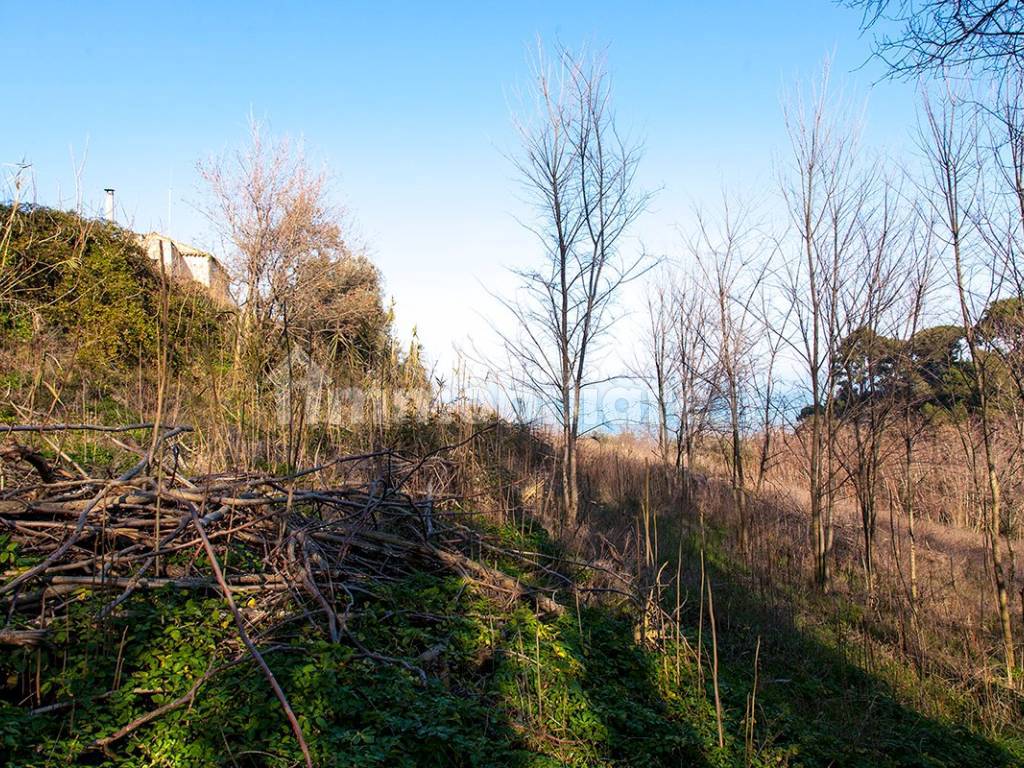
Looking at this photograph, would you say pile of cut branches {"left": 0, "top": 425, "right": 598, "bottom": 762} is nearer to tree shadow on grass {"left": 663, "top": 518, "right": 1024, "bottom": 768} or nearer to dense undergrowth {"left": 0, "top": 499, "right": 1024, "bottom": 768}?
dense undergrowth {"left": 0, "top": 499, "right": 1024, "bottom": 768}

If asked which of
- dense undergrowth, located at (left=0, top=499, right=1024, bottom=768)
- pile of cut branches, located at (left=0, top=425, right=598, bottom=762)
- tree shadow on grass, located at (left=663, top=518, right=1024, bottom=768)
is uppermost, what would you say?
pile of cut branches, located at (left=0, top=425, right=598, bottom=762)

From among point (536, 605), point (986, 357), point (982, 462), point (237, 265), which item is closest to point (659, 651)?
point (536, 605)

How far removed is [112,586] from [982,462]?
12.2 meters

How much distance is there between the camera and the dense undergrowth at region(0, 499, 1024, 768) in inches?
103

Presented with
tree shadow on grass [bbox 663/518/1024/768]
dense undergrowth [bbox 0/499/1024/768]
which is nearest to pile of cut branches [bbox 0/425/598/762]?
dense undergrowth [bbox 0/499/1024/768]

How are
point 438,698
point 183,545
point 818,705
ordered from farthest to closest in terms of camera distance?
point 818,705, point 183,545, point 438,698

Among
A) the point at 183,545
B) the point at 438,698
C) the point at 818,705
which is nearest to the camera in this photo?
the point at 438,698

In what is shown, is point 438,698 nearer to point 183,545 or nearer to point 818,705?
point 183,545

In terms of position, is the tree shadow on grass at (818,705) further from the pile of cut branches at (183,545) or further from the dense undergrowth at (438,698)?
the pile of cut branches at (183,545)

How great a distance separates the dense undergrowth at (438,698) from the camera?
Result: 2617 millimetres

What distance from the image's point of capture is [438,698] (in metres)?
3.22

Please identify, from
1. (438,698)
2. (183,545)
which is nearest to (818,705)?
(438,698)

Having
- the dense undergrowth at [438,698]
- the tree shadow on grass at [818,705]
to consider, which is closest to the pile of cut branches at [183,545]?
the dense undergrowth at [438,698]

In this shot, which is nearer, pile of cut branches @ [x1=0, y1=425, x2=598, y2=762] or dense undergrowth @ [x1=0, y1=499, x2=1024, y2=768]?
dense undergrowth @ [x1=0, y1=499, x2=1024, y2=768]
